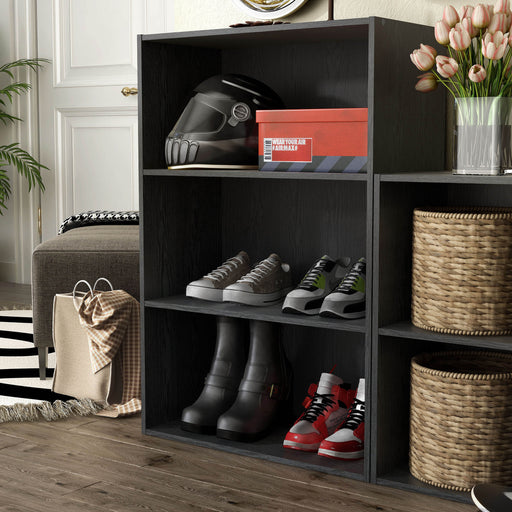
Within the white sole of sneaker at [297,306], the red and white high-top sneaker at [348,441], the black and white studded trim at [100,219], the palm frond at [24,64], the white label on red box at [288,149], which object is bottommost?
the red and white high-top sneaker at [348,441]

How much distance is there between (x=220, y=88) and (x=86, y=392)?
1002mm

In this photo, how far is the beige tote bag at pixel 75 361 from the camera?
8.42ft

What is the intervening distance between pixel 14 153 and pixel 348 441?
10.5 feet

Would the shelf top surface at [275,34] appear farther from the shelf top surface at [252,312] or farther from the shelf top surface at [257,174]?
the shelf top surface at [252,312]

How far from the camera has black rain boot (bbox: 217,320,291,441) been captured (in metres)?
2.21

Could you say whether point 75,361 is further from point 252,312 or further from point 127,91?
point 127,91

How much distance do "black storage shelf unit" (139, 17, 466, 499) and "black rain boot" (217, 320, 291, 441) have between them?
38 mm

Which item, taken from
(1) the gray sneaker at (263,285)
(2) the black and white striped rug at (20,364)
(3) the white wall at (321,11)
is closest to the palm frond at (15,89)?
(2) the black and white striped rug at (20,364)

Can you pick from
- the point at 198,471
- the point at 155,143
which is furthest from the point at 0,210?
the point at 198,471

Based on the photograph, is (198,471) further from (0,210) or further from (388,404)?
(0,210)

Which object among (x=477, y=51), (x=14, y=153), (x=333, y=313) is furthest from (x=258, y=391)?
(x=14, y=153)

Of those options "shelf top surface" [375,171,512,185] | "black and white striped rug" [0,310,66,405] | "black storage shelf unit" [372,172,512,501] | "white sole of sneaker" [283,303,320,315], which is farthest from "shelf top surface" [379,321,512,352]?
"black and white striped rug" [0,310,66,405]

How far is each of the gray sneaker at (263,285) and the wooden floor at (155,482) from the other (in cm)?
39

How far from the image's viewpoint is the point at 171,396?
7.93 feet
